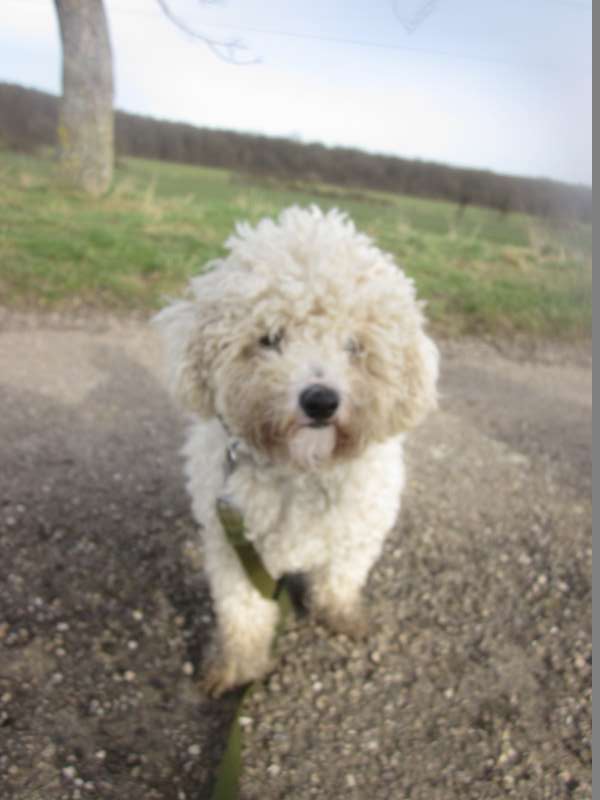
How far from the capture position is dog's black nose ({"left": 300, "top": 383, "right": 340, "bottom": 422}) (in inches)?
102

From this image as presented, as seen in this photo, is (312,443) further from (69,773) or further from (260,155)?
(260,155)

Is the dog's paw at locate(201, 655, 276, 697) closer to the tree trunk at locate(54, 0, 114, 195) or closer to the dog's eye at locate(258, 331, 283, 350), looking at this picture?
the dog's eye at locate(258, 331, 283, 350)

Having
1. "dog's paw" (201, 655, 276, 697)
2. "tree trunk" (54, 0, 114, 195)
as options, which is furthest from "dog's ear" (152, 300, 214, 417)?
"tree trunk" (54, 0, 114, 195)

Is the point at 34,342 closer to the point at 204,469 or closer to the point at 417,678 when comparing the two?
the point at 204,469

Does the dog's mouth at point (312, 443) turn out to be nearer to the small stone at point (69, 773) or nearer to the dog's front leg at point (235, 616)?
the dog's front leg at point (235, 616)

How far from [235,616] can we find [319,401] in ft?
3.88

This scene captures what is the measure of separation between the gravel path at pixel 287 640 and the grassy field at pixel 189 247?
2094mm

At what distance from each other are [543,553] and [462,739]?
171 centimetres

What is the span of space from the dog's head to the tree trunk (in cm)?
685

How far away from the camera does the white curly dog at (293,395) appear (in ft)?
8.87

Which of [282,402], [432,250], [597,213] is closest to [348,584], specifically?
[282,402]

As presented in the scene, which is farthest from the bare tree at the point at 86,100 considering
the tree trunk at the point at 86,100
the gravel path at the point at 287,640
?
the gravel path at the point at 287,640

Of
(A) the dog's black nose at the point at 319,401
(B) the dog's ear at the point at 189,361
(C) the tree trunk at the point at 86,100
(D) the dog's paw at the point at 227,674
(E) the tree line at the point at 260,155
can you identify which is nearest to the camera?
(A) the dog's black nose at the point at 319,401

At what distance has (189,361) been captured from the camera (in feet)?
9.51
